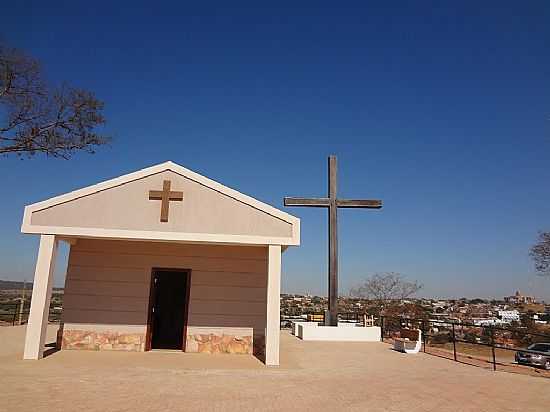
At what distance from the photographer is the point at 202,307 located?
1014 cm

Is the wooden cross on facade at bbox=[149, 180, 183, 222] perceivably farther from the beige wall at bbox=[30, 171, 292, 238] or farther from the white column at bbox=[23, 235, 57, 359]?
the white column at bbox=[23, 235, 57, 359]

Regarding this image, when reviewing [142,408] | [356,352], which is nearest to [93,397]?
[142,408]

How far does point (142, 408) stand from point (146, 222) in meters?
4.46

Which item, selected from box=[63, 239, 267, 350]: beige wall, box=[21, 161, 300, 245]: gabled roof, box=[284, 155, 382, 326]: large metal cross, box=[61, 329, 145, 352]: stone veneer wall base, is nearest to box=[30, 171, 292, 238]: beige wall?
box=[21, 161, 300, 245]: gabled roof

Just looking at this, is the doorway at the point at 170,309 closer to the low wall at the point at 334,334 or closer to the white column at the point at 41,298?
the white column at the point at 41,298

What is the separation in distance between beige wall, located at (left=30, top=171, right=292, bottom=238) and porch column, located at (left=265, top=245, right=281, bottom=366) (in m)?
0.53

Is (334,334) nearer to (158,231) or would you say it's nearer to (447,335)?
(447,335)

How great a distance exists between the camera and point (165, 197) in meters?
8.84

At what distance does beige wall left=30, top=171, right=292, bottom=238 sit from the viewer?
28.3 ft

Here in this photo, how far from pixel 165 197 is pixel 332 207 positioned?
21.1ft

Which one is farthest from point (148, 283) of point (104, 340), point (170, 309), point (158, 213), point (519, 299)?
point (519, 299)

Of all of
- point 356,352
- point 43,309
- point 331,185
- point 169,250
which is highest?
point 331,185

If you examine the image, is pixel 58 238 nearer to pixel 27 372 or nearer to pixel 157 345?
pixel 27 372

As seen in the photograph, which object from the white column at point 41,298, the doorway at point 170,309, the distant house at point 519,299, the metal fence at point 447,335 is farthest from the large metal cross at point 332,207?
the distant house at point 519,299
